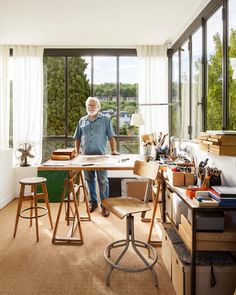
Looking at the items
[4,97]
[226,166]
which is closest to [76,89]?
[4,97]

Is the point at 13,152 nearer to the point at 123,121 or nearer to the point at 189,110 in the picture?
the point at 123,121

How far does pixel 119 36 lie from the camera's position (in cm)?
453

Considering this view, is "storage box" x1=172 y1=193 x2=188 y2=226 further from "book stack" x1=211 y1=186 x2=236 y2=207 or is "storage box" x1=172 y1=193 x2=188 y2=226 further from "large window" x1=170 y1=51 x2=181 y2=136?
"large window" x1=170 y1=51 x2=181 y2=136

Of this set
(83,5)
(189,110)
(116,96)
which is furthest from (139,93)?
(83,5)

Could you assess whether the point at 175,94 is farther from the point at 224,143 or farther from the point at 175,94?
the point at 224,143

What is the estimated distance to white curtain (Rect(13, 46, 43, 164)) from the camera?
16.4ft

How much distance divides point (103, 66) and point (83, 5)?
1822 mm

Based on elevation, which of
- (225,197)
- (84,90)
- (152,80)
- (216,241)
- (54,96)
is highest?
(152,80)

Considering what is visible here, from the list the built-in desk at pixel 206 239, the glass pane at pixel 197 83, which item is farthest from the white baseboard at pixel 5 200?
the built-in desk at pixel 206 239

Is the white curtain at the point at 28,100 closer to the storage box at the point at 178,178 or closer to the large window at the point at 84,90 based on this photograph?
the large window at the point at 84,90

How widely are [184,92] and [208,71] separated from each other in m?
1.01

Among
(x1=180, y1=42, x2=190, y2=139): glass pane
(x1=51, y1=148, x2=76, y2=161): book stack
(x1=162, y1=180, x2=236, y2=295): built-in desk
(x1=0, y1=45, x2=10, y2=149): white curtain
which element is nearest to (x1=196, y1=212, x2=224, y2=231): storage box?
(x1=162, y1=180, x2=236, y2=295): built-in desk

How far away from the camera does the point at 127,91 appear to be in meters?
5.23

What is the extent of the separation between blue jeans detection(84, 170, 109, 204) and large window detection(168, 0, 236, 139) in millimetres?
1248
